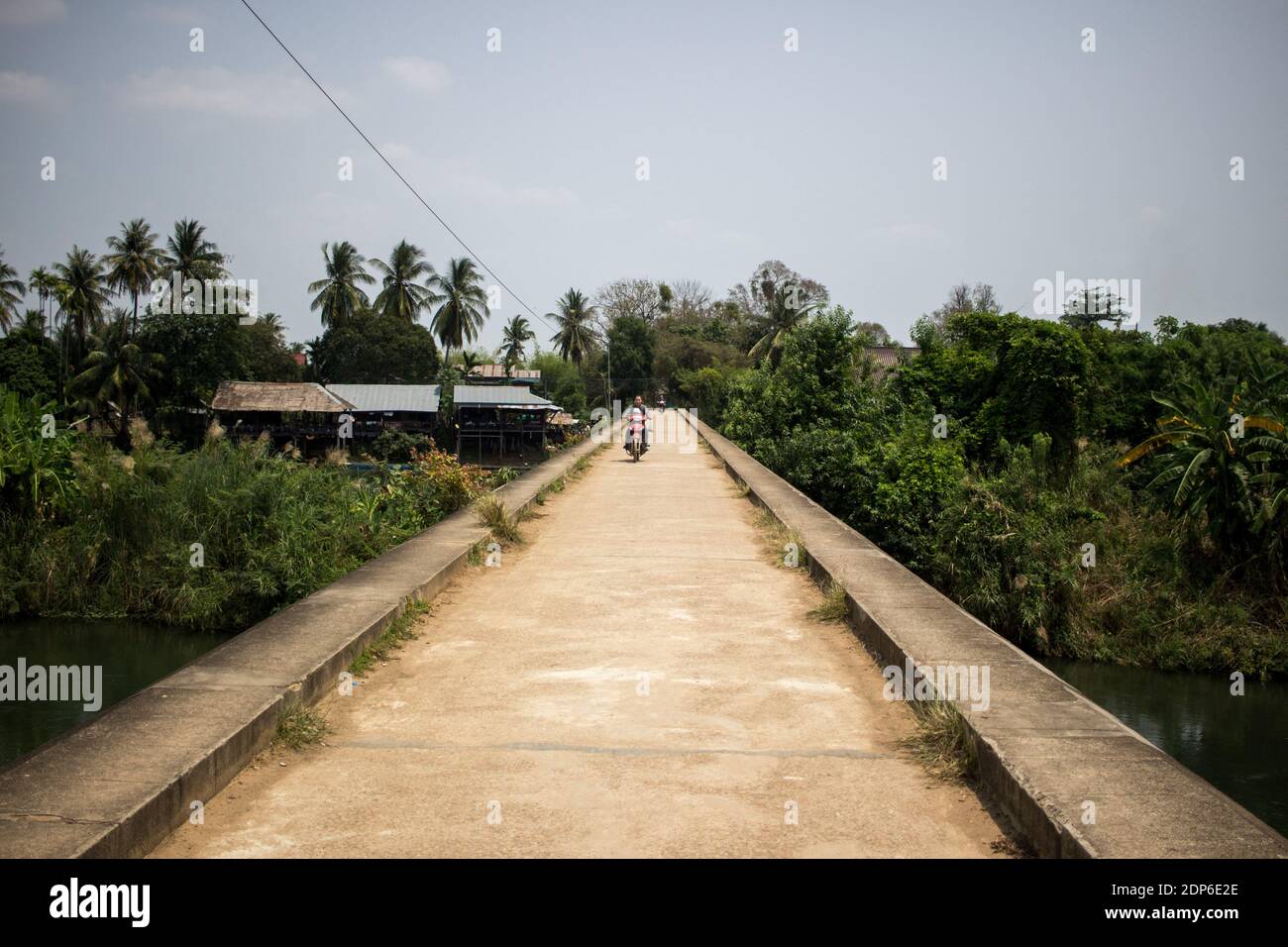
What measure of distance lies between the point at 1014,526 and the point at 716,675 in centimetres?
1069

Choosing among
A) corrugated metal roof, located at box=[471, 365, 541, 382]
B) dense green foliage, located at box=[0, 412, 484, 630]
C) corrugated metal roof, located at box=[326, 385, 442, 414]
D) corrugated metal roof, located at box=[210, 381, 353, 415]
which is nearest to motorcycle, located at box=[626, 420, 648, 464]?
dense green foliage, located at box=[0, 412, 484, 630]

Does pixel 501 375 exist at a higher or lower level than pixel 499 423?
higher


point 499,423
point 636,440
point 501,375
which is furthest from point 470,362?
point 636,440

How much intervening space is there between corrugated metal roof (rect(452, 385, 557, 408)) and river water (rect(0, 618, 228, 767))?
46.3 m

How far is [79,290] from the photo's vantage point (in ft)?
212

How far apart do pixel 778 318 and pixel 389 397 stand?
26.9 m

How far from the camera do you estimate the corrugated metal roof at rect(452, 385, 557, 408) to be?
60188mm

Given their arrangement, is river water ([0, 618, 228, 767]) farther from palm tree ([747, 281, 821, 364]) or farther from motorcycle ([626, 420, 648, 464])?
palm tree ([747, 281, 821, 364])

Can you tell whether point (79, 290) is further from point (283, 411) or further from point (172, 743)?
point (172, 743)

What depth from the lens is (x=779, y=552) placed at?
9.77 m

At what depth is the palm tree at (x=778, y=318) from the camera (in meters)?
66.8

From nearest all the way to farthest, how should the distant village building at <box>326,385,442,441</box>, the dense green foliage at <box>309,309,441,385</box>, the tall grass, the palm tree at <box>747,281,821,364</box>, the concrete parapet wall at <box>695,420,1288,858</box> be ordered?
the concrete parapet wall at <box>695,420,1288,858</box>
the tall grass
the distant village building at <box>326,385,442,441</box>
the palm tree at <box>747,281,821,364</box>
the dense green foliage at <box>309,309,441,385</box>
